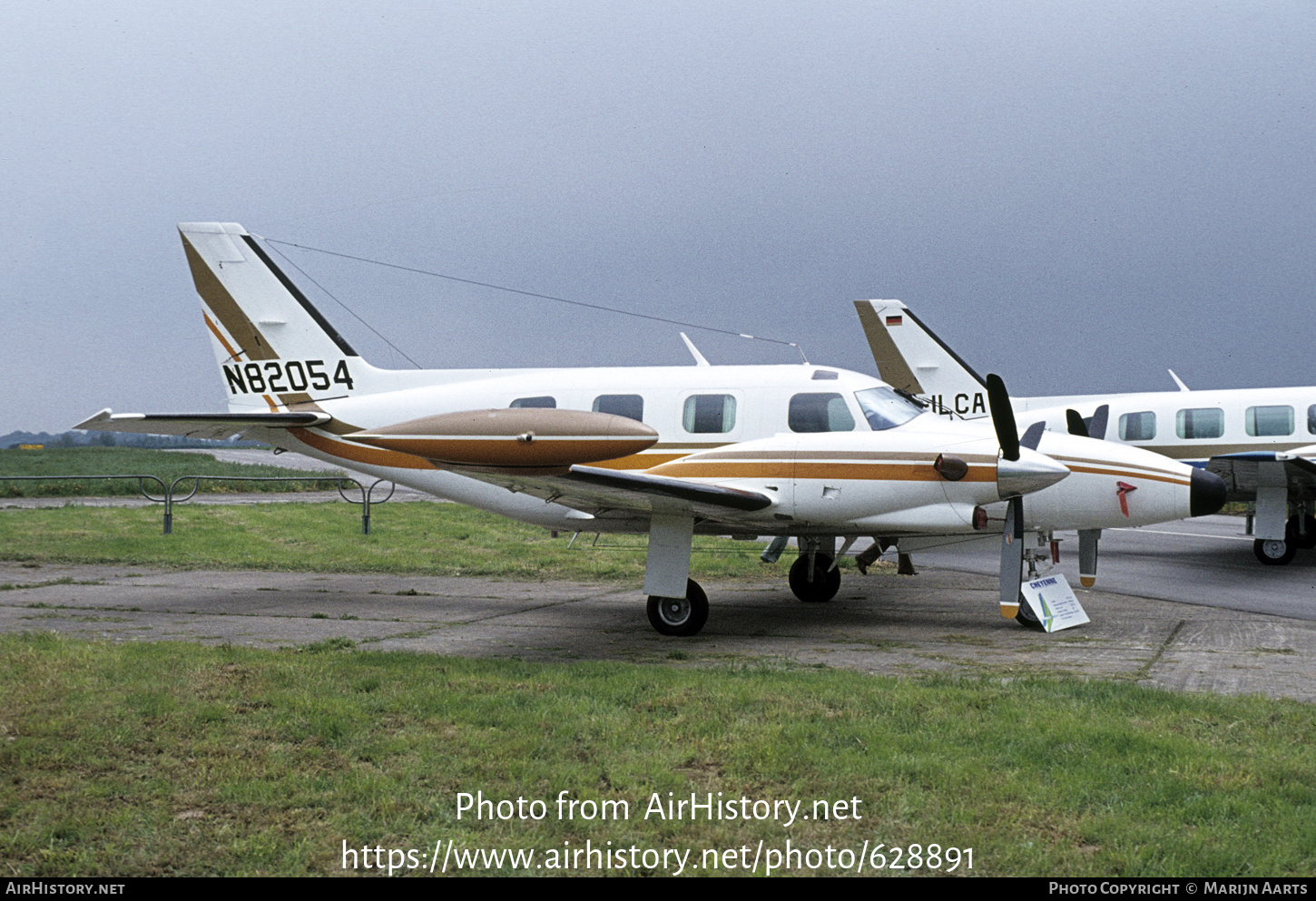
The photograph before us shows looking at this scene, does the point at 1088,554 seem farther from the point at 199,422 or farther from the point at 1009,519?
the point at 199,422

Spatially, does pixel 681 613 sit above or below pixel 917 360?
below

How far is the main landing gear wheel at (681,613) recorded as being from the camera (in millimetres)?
9492

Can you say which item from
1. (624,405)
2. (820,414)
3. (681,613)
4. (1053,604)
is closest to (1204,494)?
(1053,604)

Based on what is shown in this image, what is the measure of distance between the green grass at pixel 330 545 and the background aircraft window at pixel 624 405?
166 inches

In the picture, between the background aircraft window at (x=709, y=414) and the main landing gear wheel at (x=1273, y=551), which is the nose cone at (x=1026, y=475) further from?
the main landing gear wheel at (x=1273, y=551)

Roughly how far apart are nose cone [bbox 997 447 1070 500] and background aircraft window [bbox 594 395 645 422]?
3714 mm

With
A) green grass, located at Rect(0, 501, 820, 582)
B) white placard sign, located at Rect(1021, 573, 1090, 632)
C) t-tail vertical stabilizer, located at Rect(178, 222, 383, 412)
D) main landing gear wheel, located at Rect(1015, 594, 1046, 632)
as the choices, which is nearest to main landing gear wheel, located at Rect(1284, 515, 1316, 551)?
green grass, located at Rect(0, 501, 820, 582)

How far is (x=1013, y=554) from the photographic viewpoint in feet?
30.7

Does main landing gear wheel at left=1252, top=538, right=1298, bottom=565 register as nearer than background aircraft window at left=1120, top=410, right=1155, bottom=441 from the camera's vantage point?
Yes

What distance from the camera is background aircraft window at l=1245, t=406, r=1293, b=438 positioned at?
661 inches

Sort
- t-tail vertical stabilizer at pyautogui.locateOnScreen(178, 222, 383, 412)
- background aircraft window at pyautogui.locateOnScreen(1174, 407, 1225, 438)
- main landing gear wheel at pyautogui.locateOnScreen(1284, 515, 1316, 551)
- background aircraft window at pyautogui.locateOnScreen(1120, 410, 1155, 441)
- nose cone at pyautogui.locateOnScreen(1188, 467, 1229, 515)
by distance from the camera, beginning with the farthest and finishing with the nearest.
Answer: background aircraft window at pyautogui.locateOnScreen(1120, 410, 1155, 441), background aircraft window at pyautogui.locateOnScreen(1174, 407, 1225, 438), main landing gear wheel at pyautogui.locateOnScreen(1284, 515, 1316, 551), t-tail vertical stabilizer at pyautogui.locateOnScreen(178, 222, 383, 412), nose cone at pyautogui.locateOnScreen(1188, 467, 1229, 515)

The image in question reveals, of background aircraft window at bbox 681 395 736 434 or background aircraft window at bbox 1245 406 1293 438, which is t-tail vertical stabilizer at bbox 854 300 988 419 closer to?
background aircraft window at bbox 1245 406 1293 438

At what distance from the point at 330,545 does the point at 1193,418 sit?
1532 centimetres

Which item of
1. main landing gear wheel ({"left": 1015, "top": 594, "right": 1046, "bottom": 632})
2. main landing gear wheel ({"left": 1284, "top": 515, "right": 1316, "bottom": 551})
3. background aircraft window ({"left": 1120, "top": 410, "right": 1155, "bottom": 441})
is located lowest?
main landing gear wheel ({"left": 1015, "top": 594, "right": 1046, "bottom": 632})
